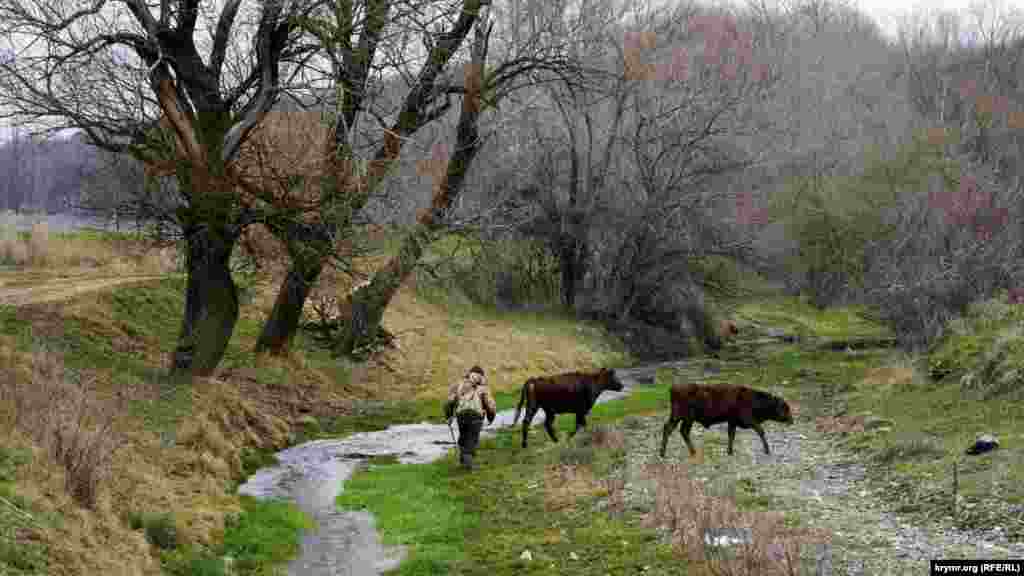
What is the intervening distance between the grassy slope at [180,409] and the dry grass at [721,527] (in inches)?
201

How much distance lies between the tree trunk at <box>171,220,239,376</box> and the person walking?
5483mm

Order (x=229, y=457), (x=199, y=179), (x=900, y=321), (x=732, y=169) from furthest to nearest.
Result: (x=732, y=169), (x=900, y=321), (x=199, y=179), (x=229, y=457)

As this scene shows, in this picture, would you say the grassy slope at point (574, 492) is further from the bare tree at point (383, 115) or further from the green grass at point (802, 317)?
the green grass at point (802, 317)

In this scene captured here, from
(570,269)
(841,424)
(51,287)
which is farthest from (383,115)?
(570,269)

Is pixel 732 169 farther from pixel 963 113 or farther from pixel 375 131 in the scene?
pixel 963 113

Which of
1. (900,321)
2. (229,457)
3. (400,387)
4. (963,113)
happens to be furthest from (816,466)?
(963,113)

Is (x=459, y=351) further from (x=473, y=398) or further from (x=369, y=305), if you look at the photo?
(x=473, y=398)

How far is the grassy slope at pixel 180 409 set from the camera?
36.2 ft

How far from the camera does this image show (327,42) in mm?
20078

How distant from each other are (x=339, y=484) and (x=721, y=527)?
8.31 meters

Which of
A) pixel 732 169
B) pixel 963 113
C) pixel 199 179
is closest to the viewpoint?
pixel 199 179

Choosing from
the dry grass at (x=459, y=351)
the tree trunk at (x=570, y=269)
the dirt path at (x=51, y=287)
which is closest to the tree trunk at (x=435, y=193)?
the dry grass at (x=459, y=351)

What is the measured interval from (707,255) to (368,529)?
38.8 meters

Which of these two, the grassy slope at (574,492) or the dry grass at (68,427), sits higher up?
the dry grass at (68,427)
